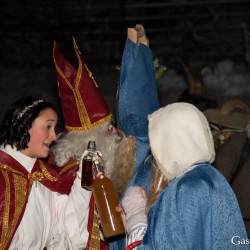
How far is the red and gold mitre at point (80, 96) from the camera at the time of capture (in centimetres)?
391

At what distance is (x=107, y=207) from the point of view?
328cm

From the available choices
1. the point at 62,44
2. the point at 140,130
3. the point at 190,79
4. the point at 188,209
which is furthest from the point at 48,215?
the point at 62,44

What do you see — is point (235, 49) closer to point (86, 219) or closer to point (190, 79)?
point (190, 79)

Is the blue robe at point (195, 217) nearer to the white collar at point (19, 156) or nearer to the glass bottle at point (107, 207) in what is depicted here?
the glass bottle at point (107, 207)

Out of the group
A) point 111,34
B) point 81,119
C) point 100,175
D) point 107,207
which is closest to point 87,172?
point 100,175

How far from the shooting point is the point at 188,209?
9.45ft

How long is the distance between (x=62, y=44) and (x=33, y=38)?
0.70 meters

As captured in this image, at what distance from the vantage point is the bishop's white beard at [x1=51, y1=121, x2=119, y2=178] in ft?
12.7

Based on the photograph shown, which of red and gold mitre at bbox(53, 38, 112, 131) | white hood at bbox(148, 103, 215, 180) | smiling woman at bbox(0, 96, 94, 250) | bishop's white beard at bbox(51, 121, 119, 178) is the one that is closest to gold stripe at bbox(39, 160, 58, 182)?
smiling woman at bbox(0, 96, 94, 250)

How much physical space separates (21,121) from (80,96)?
50cm

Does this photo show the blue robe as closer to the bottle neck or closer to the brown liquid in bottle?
the brown liquid in bottle

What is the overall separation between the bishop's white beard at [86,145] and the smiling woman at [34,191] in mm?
251

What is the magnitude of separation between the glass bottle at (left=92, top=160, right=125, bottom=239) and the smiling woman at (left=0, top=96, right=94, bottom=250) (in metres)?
0.26

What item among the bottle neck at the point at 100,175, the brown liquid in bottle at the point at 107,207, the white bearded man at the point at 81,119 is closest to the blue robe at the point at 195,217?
the brown liquid in bottle at the point at 107,207
